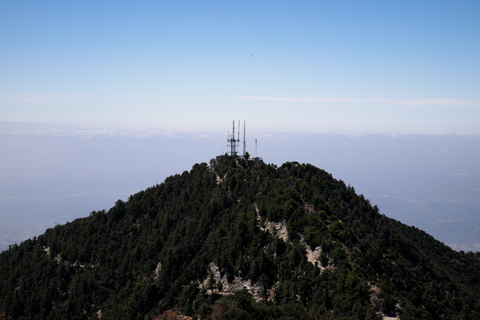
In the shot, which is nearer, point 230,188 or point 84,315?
point 84,315

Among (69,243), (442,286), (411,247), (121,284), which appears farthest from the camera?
(69,243)

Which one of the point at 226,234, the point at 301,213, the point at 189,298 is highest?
the point at 301,213

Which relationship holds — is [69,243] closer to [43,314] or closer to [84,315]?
[43,314]

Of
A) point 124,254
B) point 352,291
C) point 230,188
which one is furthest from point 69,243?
point 352,291

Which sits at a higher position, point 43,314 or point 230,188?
point 230,188

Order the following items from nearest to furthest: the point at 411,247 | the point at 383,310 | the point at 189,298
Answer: the point at 383,310 → the point at 189,298 → the point at 411,247

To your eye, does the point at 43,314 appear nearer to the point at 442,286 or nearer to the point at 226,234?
the point at 226,234

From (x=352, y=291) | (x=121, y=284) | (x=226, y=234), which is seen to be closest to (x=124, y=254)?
(x=121, y=284)
